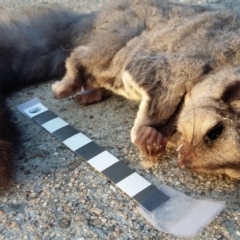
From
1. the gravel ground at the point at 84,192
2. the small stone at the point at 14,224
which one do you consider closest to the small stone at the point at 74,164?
the gravel ground at the point at 84,192

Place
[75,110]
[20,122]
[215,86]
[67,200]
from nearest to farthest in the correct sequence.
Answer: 1. [67,200]
2. [215,86]
3. [20,122]
4. [75,110]

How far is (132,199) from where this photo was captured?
2213mm

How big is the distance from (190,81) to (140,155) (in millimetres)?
480

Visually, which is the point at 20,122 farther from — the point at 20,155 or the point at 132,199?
the point at 132,199

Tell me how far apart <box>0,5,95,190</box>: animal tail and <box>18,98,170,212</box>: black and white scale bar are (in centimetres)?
22

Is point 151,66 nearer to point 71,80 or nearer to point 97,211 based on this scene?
point 71,80

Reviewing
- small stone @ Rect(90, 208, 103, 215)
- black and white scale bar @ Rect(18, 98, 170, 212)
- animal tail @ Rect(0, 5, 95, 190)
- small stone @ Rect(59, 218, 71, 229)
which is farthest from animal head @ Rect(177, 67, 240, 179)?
animal tail @ Rect(0, 5, 95, 190)

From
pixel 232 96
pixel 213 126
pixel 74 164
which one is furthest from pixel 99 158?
pixel 232 96

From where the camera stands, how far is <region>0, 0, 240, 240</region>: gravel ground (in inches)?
79.8

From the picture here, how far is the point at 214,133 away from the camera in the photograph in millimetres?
2148

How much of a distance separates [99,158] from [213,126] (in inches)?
25.8

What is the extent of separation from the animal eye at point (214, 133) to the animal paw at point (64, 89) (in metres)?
1.09

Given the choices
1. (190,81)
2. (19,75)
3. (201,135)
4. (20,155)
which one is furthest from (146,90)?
(19,75)

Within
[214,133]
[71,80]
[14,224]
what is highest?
[214,133]
